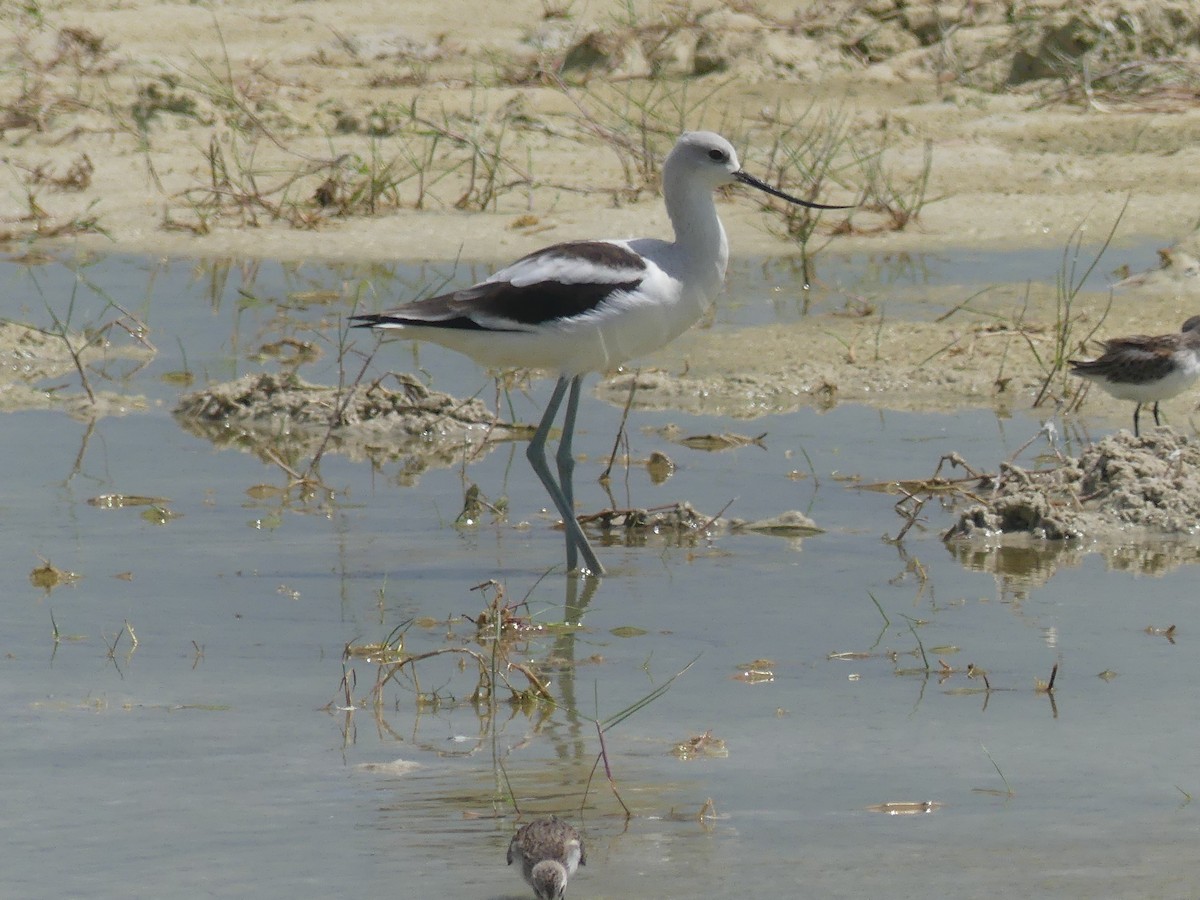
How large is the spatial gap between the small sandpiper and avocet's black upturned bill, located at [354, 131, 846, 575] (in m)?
2.58

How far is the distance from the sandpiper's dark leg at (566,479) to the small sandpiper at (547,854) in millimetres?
2362

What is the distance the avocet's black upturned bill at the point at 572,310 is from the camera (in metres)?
6.31

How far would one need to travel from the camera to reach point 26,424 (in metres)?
7.65

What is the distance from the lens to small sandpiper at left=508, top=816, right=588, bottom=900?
3371mm

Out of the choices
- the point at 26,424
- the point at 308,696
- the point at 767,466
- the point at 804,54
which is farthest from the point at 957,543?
the point at 804,54

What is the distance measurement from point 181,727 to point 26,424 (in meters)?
3.46

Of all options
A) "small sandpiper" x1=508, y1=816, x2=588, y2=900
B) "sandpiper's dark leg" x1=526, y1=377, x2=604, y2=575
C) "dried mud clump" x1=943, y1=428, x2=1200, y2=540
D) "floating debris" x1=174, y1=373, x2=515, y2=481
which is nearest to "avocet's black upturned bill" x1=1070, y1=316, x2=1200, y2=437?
"dried mud clump" x1=943, y1=428, x2=1200, y2=540

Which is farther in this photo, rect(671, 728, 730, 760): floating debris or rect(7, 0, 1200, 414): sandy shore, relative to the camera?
rect(7, 0, 1200, 414): sandy shore

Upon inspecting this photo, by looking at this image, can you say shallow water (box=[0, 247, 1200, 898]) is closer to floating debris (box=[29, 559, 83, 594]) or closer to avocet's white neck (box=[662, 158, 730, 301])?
floating debris (box=[29, 559, 83, 594])

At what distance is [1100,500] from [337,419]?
2.69 meters

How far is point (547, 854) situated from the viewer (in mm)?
3455

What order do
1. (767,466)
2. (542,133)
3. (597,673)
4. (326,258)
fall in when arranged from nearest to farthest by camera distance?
(597,673) < (767,466) < (326,258) < (542,133)

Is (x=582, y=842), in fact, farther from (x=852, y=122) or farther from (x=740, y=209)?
(x=852, y=122)

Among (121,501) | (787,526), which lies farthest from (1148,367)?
(121,501)
